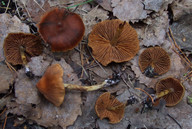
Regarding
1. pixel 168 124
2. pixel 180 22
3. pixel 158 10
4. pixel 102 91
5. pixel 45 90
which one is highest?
pixel 158 10

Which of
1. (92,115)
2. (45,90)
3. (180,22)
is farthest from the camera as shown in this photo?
(180,22)

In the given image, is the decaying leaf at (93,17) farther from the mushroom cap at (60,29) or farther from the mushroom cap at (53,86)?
the mushroom cap at (53,86)

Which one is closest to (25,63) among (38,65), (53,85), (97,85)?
(38,65)

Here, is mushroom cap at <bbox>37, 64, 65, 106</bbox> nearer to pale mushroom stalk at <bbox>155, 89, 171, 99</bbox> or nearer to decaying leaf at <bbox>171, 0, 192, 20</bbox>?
pale mushroom stalk at <bbox>155, 89, 171, 99</bbox>

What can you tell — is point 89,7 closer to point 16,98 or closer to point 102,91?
point 102,91

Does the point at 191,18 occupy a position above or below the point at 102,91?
above

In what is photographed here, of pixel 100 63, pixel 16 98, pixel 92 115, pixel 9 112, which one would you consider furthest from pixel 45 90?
pixel 100 63
